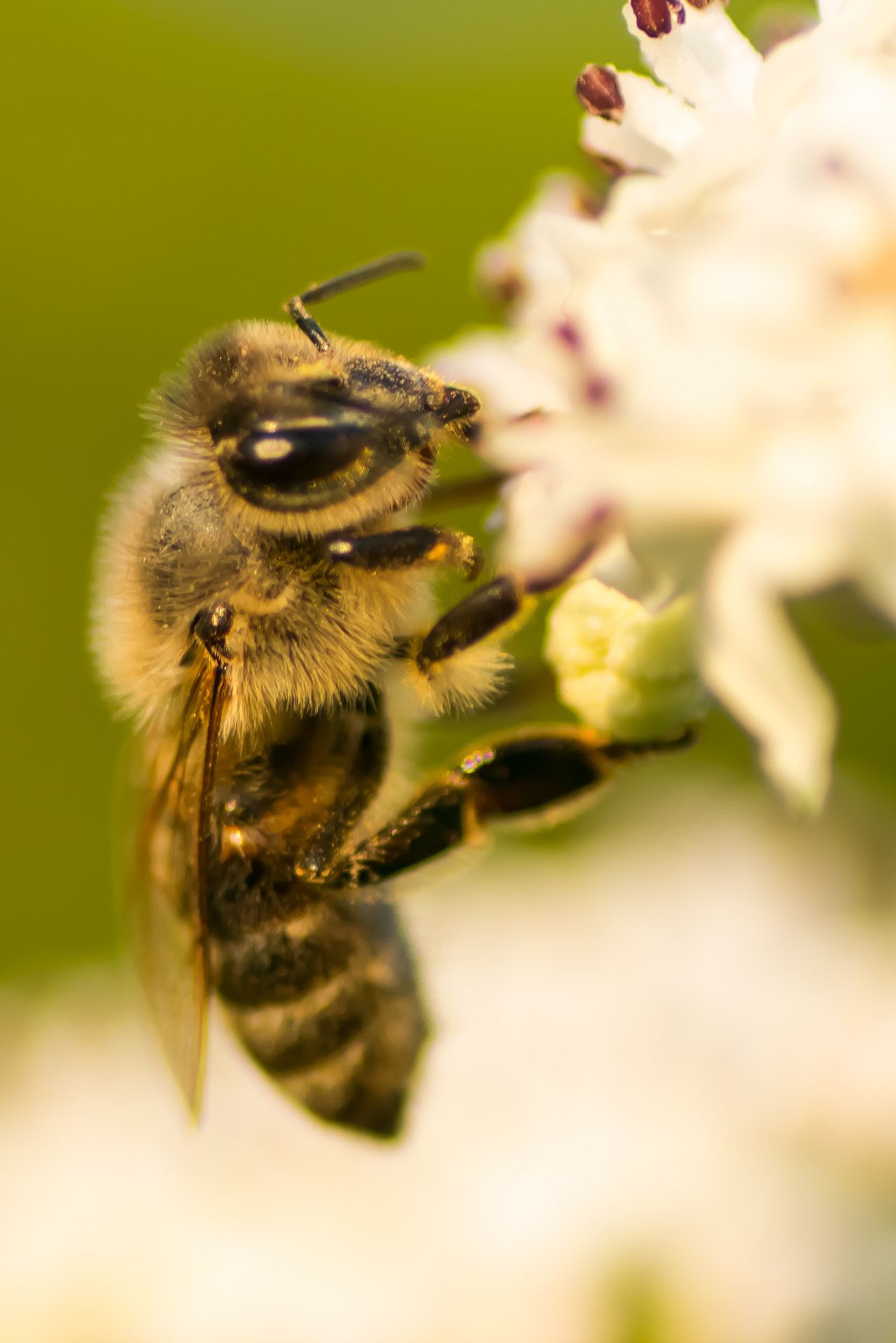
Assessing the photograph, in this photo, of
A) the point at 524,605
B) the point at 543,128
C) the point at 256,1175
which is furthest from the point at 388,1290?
the point at 543,128

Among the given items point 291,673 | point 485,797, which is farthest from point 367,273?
point 485,797

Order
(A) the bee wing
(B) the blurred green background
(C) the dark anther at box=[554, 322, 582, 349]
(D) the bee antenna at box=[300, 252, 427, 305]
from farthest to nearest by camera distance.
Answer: (B) the blurred green background < (D) the bee antenna at box=[300, 252, 427, 305] < (A) the bee wing < (C) the dark anther at box=[554, 322, 582, 349]

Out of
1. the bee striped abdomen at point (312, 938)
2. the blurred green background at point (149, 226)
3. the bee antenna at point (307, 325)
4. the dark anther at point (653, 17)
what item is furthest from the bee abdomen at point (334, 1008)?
the blurred green background at point (149, 226)

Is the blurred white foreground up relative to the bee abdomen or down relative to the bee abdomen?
down

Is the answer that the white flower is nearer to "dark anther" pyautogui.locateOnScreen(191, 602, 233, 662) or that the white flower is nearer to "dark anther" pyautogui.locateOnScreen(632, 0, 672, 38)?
"dark anther" pyautogui.locateOnScreen(632, 0, 672, 38)

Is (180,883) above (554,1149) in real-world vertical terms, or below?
above

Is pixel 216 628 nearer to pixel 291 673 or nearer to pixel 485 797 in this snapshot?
pixel 291 673

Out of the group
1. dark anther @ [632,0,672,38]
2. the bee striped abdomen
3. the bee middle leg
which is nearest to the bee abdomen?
the bee striped abdomen
